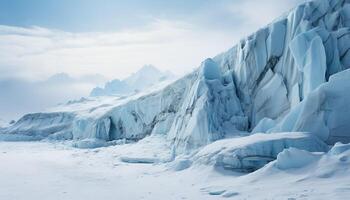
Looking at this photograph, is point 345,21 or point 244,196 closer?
point 244,196

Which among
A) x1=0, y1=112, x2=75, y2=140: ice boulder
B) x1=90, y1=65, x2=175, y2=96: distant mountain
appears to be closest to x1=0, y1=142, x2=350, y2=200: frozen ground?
x1=0, y1=112, x2=75, y2=140: ice boulder

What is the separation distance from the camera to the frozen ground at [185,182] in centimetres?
1123

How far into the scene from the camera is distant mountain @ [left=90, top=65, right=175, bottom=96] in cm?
9932

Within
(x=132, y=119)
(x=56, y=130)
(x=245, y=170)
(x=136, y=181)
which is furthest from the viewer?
(x=56, y=130)

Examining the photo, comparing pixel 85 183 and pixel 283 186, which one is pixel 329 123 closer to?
pixel 283 186

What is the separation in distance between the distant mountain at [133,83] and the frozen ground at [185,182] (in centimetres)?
4546

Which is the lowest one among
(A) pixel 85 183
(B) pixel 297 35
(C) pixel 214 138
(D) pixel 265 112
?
(A) pixel 85 183

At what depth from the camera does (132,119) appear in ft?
127

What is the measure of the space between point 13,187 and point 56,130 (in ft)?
125

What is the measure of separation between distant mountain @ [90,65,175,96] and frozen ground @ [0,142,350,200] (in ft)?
149

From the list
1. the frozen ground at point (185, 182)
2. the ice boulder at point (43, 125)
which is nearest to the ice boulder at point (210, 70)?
the frozen ground at point (185, 182)

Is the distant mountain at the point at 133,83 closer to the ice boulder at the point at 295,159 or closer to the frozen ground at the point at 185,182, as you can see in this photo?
the frozen ground at the point at 185,182

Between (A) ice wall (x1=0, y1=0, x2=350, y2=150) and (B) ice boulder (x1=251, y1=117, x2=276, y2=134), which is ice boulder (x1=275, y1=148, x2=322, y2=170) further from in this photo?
(B) ice boulder (x1=251, y1=117, x2=276, y2=134)

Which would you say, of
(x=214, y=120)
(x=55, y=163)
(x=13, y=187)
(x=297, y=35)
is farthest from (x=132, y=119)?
(x=13, y=187)
